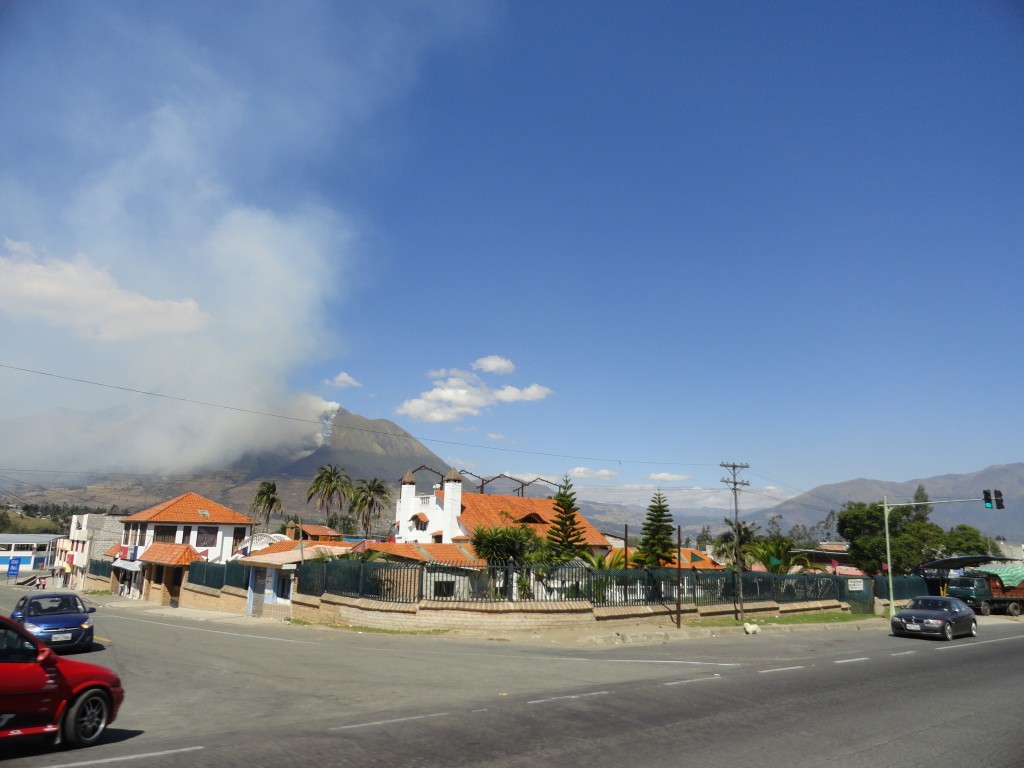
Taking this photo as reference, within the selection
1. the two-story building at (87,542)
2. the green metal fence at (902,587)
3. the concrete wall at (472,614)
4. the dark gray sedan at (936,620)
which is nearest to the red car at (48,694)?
the concrete wall at (472,614)

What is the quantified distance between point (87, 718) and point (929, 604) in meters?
27.1

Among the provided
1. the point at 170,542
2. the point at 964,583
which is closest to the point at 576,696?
the point at 964,583

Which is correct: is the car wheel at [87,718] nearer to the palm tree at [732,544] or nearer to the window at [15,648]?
the window at [15,648]

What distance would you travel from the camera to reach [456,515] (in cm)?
5244

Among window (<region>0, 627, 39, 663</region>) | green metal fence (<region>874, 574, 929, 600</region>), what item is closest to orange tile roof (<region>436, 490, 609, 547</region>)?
green metal fence (<region>874, 574, 929, 600</region>)

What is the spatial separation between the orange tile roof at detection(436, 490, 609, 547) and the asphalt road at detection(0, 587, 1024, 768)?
31.6 m

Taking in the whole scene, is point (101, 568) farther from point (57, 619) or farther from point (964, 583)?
point (964, 583)

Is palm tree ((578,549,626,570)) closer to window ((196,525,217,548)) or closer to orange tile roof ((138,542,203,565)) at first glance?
orange tile roof ((138,542,203,565))

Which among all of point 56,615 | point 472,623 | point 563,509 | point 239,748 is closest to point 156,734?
point 239,748

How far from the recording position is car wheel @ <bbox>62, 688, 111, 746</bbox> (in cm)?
795

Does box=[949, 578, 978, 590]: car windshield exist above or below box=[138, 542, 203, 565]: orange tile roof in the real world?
below

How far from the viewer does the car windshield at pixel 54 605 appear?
63.3 ft

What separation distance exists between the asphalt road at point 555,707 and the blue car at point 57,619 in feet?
2.36

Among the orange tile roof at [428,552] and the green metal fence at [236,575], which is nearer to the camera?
the orange tile roof at [428,552]
